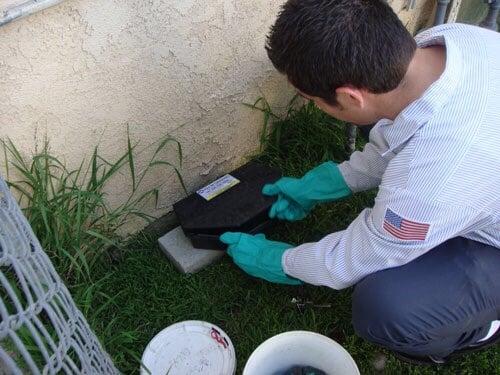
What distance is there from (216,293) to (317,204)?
62cm

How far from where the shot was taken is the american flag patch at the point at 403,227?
1330 millimetres

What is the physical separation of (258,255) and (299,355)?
416mm

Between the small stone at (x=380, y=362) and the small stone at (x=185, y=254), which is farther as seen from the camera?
the small stone at (x=185, y=254)

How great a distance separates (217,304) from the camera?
78.4 inches

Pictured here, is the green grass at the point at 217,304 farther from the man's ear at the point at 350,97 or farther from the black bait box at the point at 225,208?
the man's ear at the point at 350,97

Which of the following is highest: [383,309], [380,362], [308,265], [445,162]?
[445,162]

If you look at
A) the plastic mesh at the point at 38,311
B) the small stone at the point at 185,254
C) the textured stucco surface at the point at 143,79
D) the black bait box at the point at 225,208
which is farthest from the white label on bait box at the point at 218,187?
the plastic mesh at the point at 38,311

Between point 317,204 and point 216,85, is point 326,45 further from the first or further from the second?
point 317,204

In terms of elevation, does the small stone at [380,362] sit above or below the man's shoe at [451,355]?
below

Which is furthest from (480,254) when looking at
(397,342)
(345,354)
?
(345,354)

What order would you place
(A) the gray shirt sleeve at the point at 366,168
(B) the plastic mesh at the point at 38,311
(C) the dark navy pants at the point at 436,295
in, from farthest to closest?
(A) the gray shirt sleeve at the point at 366,168
(C) the dark navy pants at the point at 436,295
(B) the plastic mesh at the point at 38,311

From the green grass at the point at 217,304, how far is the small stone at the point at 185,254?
0.03 metres

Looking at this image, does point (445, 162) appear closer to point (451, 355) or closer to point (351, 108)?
point (351, 108)

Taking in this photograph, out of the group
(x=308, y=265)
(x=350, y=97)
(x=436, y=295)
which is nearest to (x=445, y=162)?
(x=350, y=97)
